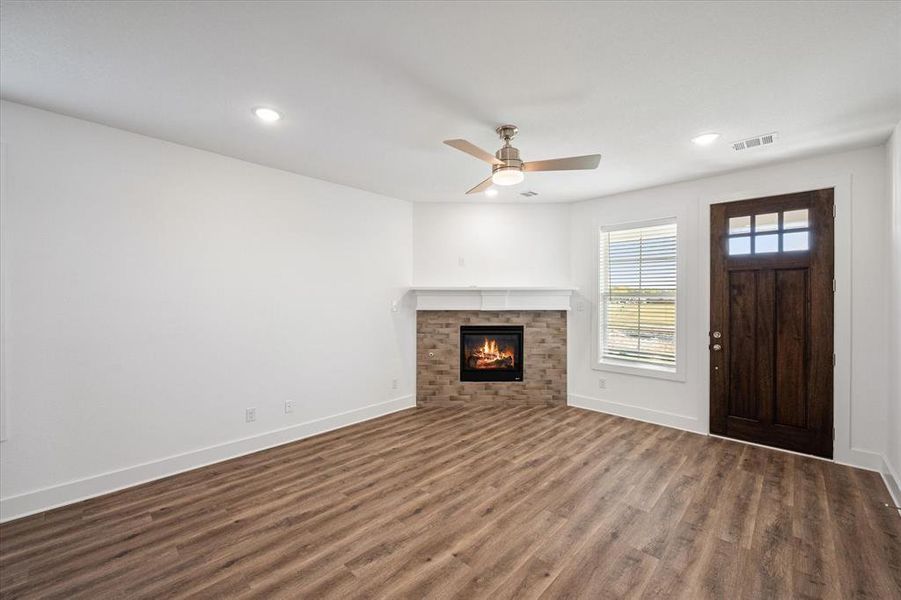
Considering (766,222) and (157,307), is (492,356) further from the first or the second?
(157,307)

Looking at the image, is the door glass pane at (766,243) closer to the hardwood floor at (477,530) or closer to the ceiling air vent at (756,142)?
the ceiling air vent at (756,142)

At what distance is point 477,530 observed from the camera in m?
2.43

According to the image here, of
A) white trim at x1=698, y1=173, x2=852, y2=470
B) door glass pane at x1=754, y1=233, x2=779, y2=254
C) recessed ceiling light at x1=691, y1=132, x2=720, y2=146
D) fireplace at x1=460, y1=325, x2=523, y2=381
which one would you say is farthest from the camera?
fireplace at x1=460, y1=325, x2=523, y2=381

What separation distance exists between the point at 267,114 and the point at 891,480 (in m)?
5.45

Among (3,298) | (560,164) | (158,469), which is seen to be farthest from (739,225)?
(3,298)

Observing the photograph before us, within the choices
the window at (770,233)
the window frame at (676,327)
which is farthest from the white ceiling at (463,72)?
the window frame at (676,327)

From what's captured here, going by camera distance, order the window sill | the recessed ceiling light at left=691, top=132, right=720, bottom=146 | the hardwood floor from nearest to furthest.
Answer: the hardwood floor < the recessed ceiling light at left=691, top=132, right=720, bottom=146 < the window sill

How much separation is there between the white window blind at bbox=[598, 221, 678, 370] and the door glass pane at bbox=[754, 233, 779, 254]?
2.45 feet

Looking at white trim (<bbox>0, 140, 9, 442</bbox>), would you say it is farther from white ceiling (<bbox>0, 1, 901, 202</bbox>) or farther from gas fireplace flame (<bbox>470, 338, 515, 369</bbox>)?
gas fireplace flame (<bbox>470, 338, 515, 369</bbox>)

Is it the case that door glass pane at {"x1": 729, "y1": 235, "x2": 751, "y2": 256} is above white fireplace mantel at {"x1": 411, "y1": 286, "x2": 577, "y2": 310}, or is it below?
above

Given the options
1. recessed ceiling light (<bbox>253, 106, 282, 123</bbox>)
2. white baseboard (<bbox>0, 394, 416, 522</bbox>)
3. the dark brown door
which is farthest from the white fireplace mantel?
recessed ceiling light (<bbox>253, 106, 282, 123</bbox>)

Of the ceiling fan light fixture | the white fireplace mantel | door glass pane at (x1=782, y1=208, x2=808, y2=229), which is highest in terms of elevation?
the ceiling fan light fixture

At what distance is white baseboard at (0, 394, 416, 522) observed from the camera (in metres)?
2.59

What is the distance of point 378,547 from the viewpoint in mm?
2273
